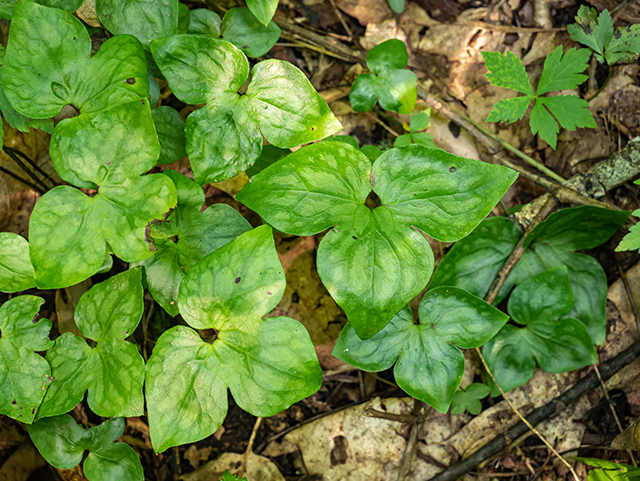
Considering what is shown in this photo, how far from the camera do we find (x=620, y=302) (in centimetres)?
266

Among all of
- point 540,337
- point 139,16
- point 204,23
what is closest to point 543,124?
point 540,337

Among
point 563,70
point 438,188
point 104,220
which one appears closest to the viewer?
point 104,220

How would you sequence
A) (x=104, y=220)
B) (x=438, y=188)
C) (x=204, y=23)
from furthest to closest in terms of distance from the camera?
(x=204, y=23), (x=438, y=188), (x=104, y=220)

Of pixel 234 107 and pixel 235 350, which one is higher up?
pixel 234 107

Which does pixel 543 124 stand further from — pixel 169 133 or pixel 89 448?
pixel 89 448

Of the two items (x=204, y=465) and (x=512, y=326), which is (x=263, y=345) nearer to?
(x=204, y=465)

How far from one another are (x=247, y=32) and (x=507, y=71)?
5.30 feet

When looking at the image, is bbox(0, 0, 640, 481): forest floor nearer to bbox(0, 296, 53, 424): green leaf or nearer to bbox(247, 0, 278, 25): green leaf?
bbox(0, 296, 53, 424): green leaf

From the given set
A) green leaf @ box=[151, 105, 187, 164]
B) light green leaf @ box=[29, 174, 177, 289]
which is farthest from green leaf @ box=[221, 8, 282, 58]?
light green leaf @ box=[29, 174, 177, 289]

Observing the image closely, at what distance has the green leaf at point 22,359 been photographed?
1.94 m

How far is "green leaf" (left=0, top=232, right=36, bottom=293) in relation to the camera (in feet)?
6.52

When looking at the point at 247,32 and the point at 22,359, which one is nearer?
the point at 22,359

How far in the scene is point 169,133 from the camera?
7.04ft

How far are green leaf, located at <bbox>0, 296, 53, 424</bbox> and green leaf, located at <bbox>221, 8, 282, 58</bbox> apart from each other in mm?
1695
